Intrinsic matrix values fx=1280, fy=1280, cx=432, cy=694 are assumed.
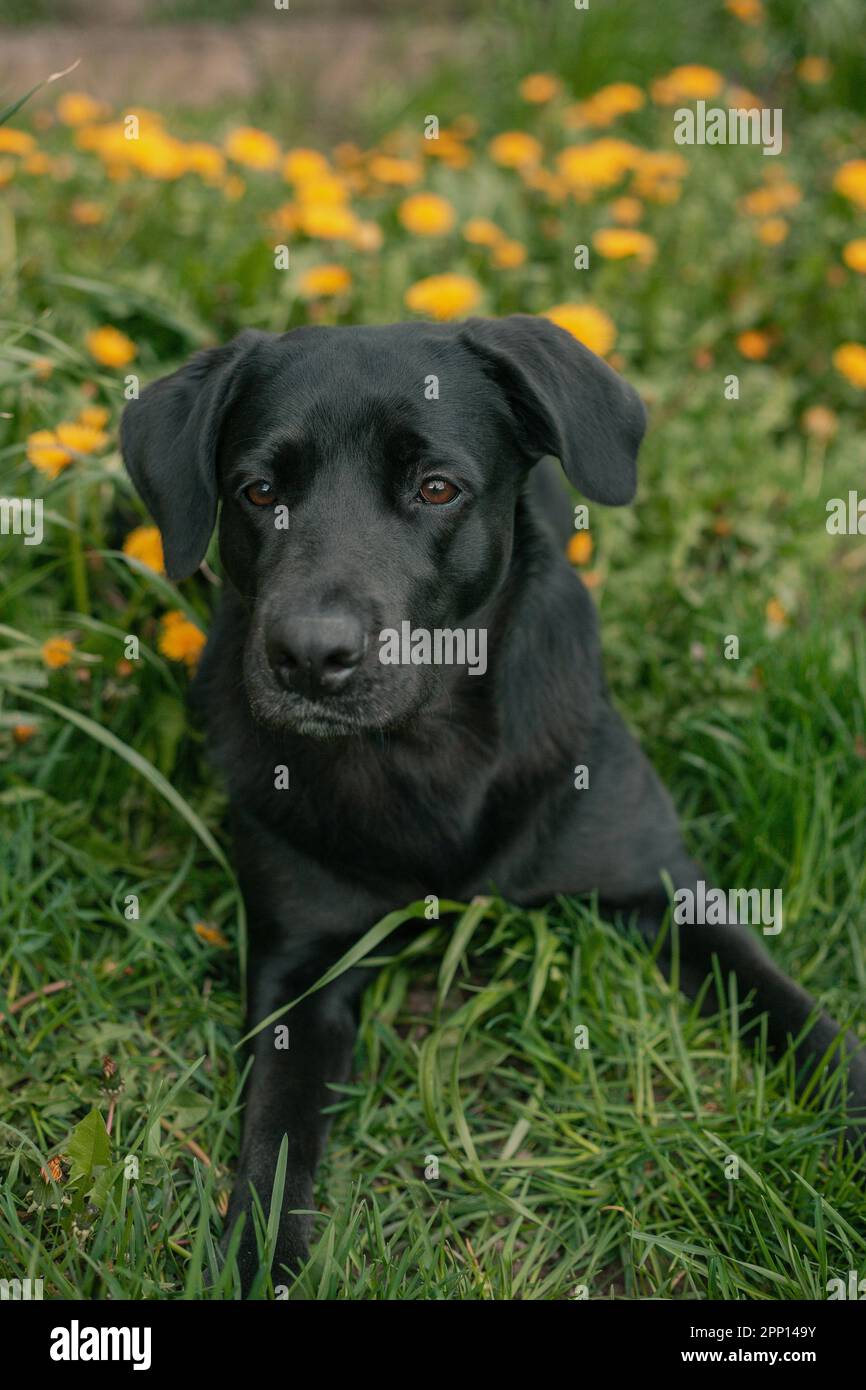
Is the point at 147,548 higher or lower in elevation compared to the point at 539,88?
lower

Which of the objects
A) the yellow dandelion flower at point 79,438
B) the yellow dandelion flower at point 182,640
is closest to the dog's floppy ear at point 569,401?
the yellow dandelion flower at point 182,640

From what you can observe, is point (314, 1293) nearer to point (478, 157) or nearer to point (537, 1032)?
point (537, 1032)

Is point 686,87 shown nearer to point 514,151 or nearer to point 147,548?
point 514,151

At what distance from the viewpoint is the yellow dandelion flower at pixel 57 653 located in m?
2.85

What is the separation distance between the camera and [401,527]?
7.46ft

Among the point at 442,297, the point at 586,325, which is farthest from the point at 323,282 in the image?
the point at 586,325

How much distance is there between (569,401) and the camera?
233 cm

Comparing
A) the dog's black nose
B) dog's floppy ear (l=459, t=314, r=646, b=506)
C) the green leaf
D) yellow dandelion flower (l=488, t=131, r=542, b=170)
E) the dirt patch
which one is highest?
the dirt patch

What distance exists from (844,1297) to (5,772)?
6.47 ft

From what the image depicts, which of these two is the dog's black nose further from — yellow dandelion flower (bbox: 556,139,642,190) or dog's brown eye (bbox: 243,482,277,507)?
yellow dandelion flower (bbox: 556,139,642,190)

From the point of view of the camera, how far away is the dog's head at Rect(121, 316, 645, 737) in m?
2.17

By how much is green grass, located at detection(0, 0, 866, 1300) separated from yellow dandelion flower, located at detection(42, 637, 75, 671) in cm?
4

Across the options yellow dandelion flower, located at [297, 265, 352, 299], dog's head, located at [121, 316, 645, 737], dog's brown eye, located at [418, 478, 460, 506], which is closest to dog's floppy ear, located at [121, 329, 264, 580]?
dog's head, located at [121, 316, 645, 737]

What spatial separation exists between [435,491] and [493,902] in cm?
83
